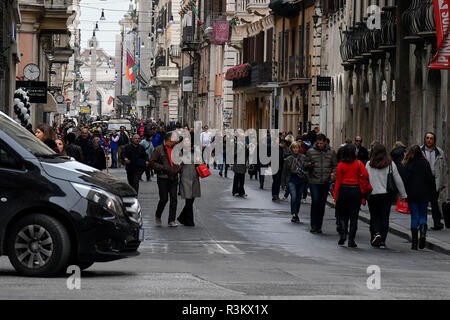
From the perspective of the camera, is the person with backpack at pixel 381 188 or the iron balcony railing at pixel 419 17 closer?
the person with backpack at pixel 381 188

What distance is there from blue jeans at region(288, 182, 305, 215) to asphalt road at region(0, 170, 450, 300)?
393 mm

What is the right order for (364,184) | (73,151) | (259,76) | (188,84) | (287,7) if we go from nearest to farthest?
(364,184) → (73,151) → (287,7) → (259,76) → (188,84)

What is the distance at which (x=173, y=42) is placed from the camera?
112 meters

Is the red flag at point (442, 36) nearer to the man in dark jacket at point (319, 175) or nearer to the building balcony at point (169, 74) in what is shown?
the man in dark jacket at point (319, 175)

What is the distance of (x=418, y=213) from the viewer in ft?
67.2

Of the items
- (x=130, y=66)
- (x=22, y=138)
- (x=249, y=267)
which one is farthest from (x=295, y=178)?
(x=130, y=66)

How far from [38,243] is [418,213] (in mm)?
9127

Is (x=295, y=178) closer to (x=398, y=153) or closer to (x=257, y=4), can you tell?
(x=398, y=153)

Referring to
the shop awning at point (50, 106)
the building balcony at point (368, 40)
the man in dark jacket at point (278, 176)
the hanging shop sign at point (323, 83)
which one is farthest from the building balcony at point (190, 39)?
the man in dark jacket at point (278, 176)

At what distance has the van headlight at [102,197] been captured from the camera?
1306 centimetres

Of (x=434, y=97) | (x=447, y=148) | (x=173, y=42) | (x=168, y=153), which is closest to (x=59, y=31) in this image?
(x=434, y=97)

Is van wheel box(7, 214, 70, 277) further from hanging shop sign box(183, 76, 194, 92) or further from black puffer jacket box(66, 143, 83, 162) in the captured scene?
hanging shop sign box(183, 76, 194, 92)

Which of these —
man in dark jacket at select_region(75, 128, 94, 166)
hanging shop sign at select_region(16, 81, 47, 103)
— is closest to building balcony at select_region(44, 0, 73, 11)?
hanging shop sign at select_region(16, 81, 47, 103)

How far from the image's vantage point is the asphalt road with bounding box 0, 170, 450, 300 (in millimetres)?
11547
